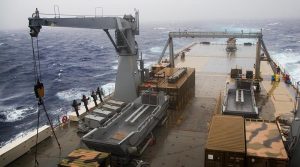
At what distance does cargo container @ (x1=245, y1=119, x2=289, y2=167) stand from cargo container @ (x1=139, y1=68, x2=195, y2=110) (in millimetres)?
7698

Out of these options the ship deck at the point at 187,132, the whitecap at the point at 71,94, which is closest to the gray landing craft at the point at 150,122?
the ship deck at the point at 187,132

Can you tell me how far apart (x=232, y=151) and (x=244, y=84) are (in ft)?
48.3

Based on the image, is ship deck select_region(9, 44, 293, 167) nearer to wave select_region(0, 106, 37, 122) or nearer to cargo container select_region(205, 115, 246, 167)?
cargo container select_region(205, 115, 246, 167)

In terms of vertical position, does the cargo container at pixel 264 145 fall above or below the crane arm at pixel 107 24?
below

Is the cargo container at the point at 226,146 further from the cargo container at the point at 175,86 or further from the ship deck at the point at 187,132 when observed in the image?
the cargo container at the point at 175,86

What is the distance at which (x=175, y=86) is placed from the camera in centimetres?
2309

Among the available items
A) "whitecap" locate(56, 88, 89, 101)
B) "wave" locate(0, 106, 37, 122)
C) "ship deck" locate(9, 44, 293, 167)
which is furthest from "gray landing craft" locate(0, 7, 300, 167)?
"whitecap" locate(56, 88, 89, 101)

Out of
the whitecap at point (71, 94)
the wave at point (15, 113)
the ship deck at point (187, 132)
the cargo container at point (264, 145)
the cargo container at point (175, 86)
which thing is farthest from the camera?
the whitecap at point (71, 94)

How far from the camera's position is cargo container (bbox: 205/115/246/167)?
12.7m

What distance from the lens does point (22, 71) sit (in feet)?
184

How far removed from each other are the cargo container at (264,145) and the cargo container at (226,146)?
0.37 m

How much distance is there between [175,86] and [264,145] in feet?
34.7

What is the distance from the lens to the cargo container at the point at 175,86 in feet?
75.0

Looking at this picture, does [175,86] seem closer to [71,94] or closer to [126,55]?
[126,55]
